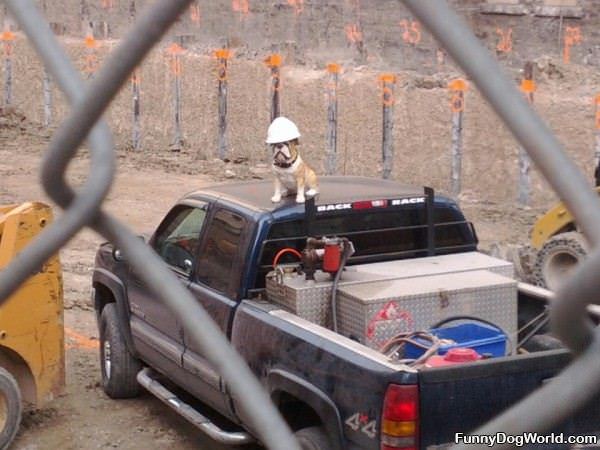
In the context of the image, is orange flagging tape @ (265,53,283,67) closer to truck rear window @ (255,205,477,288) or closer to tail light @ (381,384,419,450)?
truck rear window @ (255,205,477,288)

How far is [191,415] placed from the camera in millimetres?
6879

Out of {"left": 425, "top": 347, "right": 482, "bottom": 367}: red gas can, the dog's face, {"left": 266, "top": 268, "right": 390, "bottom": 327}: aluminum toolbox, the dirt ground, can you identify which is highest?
the dog's face

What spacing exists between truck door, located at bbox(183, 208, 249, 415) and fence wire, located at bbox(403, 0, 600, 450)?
5.20 metres

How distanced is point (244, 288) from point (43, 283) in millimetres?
1477

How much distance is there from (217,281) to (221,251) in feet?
0.59

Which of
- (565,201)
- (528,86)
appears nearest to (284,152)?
(565,201)

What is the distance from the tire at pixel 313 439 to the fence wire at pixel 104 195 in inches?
148

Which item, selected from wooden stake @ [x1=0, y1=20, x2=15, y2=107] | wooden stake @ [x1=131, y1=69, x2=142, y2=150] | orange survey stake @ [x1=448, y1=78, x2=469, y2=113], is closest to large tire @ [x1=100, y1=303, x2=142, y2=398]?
orange survey stake @ [x1=448, y1=78, x2=469, y2=113]

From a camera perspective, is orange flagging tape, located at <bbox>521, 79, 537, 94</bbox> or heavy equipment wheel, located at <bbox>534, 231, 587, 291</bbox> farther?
orange flagging tape, located at <bbox>521, 79, 537, 94</bbox>

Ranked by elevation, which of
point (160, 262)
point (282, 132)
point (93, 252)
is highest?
point (160, 262)

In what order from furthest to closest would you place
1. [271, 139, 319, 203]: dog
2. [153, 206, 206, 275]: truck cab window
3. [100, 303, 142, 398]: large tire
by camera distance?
[100, 303, 142, 398]: large tire < [153, 206, 206, 275]: truck cab window < [271, 139, 319, 203]: dog

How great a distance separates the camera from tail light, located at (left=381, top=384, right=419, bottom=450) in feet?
16.5

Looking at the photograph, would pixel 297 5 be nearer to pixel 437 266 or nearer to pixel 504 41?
pixel 504 41

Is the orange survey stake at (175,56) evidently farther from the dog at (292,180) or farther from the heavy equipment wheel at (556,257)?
the dog at (292,180)
